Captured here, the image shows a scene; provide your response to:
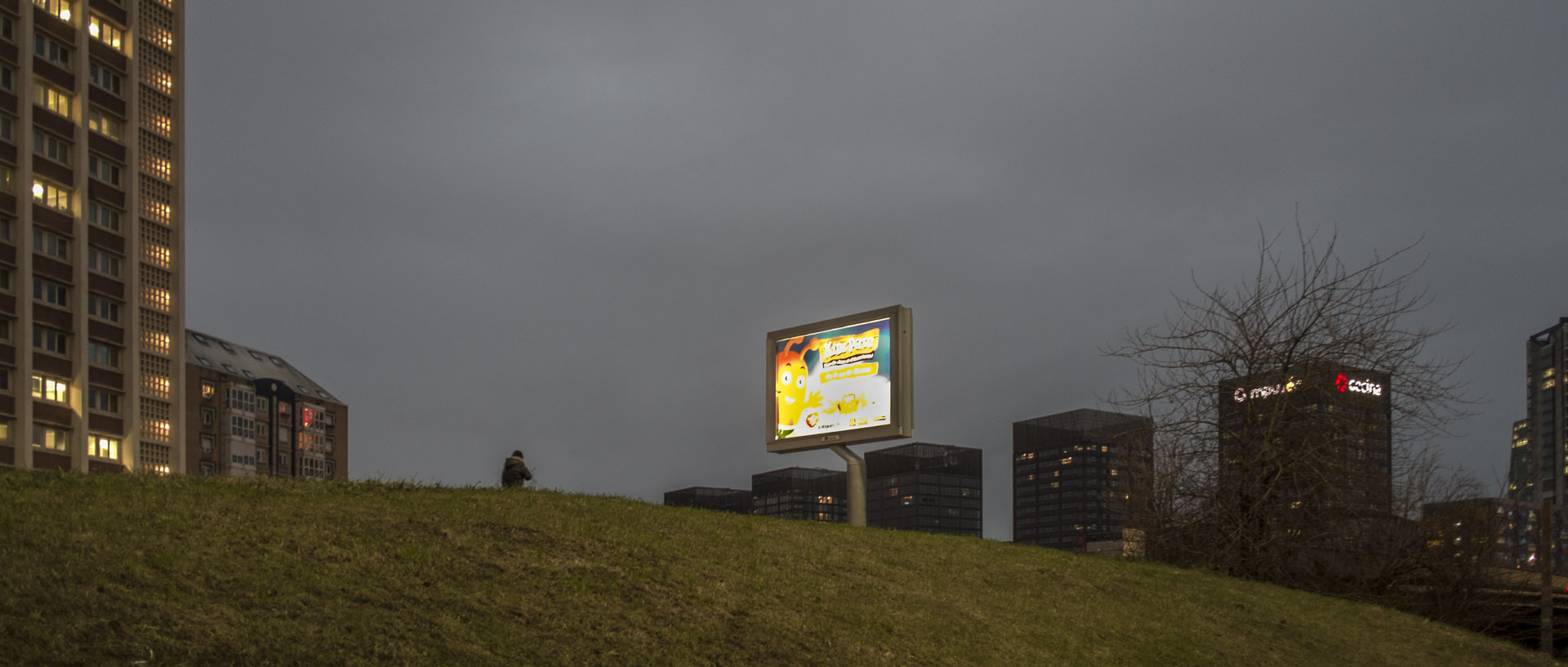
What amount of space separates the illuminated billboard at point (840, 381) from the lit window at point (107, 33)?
3069 inches

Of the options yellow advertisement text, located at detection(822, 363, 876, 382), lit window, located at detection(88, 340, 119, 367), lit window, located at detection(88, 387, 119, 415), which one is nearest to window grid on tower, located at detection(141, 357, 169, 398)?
lit window, located at detection(88, 340, 119, 367)

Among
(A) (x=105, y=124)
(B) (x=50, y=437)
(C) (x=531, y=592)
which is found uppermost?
(A) (x=105, y=124)

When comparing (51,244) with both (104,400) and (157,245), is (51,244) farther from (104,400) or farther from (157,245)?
(157,245)

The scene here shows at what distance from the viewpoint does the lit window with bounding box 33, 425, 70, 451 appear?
77.1 metres

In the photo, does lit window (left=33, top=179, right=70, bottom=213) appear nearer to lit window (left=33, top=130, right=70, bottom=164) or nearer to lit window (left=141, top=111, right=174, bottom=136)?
lit window (left=33, top=130, right=70, bottom=164)

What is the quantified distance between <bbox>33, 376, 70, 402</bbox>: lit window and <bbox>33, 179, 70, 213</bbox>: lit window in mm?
11179

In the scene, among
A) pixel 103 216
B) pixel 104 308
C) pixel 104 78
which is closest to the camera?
pixel 104 308

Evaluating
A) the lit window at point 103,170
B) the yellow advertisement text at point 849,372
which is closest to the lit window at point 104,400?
the lit window at point 103,170

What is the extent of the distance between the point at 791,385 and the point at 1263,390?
35.0 ft

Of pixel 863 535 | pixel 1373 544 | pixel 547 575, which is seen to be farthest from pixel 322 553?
pixel 1373 544

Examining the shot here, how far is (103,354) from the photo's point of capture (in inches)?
3344

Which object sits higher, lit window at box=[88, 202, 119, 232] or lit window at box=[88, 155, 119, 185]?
lit window at box=[88, 155, 119, 185]

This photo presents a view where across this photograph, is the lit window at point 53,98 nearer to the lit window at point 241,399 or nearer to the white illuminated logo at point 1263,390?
the lit window at point 241,399

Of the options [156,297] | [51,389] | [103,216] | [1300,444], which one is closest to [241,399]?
[156,297]
